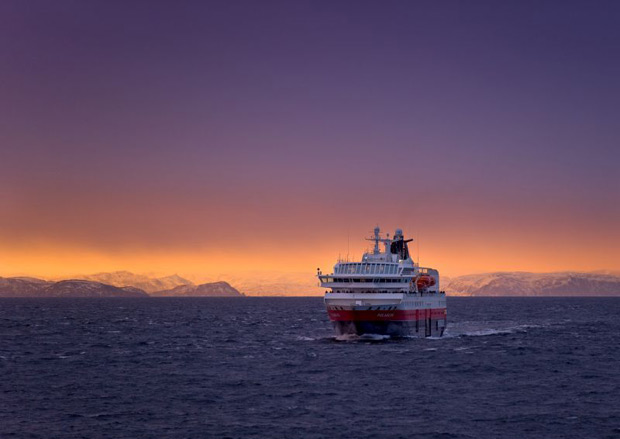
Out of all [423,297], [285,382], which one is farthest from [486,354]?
[285,382]

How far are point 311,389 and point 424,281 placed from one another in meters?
58.2

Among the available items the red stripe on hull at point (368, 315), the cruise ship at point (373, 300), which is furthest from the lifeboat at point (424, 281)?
the red stripe on hull at point (368, 315)

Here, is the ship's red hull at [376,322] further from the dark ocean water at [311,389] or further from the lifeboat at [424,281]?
the lifeboat at [424,281]

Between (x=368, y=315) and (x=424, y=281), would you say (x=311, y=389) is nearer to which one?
(x=368, y=315)

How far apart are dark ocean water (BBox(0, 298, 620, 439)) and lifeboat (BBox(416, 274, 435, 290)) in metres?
10.0

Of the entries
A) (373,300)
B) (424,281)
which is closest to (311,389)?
(373,300)

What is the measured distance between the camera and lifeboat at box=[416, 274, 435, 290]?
389 ft

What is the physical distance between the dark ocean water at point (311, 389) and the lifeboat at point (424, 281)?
10.0 meters

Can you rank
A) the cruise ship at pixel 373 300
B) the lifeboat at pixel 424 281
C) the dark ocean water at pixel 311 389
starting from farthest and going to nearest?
the lifeboat at pixel 424 281 < the cruise ship at pixel 373 300 < the dark ocean water at pixel 311 389

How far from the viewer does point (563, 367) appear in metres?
82.8

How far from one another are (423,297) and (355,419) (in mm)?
62048

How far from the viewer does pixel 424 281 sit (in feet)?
395

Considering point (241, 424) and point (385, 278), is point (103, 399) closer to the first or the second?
point (241, 424)

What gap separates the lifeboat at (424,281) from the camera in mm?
118625
